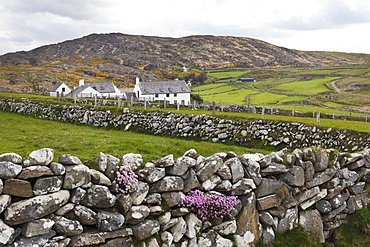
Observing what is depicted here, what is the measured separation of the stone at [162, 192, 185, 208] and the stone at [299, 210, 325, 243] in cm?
583

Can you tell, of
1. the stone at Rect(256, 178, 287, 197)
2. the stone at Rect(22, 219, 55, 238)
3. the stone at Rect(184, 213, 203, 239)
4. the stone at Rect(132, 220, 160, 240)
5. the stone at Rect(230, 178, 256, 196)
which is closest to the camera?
the stone at Rect(22, 219, 55, 238)

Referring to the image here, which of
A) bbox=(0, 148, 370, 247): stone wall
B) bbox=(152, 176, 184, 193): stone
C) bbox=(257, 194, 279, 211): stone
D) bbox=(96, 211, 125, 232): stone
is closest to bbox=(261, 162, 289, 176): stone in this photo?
bbox=(0, 148, 370, 247): stone wall

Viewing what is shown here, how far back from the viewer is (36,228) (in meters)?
7.84

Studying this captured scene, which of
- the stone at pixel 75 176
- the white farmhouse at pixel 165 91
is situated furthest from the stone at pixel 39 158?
the white farmhouse at pixel 165 91

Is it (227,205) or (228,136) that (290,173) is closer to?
(227,205)

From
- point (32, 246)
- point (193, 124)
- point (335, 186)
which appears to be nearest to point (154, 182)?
point (32, 246)

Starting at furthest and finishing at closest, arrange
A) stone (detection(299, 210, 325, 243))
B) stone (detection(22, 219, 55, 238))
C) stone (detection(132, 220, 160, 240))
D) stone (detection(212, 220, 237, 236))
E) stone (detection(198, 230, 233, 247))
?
1. stone (detection(299, 210, 325, 243))
2. stone (detection(212, 220, 237, 236))
3. stone (detection(198, 230, 233, 247))
4. stone (detection(132, 220, 160, 240))
5. stone (detection(22, 219, 55, 238))

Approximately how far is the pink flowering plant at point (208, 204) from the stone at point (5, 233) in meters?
4.89

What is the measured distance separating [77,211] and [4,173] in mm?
2129

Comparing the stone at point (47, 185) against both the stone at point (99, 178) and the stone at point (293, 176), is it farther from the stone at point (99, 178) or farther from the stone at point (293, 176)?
the stone at point (293, 176)

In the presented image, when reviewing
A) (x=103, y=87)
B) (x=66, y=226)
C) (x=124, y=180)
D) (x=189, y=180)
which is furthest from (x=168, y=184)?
(x=103, y=87)

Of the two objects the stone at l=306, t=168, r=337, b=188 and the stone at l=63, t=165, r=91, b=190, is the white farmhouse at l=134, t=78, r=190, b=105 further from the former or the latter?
the stone at l=63, t=165, r=91, b=190

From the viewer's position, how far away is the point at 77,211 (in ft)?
27.7

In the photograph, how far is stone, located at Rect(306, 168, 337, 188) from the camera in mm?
12695
